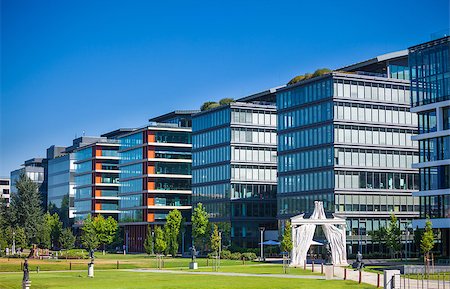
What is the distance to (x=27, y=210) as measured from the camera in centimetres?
12888

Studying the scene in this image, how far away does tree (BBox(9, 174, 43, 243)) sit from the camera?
128 metres

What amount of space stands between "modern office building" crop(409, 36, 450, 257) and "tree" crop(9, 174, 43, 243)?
209 feet

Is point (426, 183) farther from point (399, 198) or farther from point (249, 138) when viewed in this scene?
point (249, 138)

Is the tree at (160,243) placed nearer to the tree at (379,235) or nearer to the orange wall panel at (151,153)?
the tree at (379,235)

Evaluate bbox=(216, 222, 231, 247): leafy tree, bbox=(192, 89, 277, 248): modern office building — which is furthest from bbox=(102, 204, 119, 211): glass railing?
bbox=(216, 222, 231, 247): leafy tree

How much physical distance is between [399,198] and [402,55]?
2254cm

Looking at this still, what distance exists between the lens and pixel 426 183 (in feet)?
319

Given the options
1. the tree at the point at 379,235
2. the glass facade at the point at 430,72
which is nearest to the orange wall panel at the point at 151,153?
the tree at the point at 379,235

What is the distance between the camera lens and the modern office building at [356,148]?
4631 inches

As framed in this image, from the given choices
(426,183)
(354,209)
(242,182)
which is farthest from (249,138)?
(426,183)

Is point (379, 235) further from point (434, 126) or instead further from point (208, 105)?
point (208, 105)

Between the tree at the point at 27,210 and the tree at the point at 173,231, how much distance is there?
22.3 meters

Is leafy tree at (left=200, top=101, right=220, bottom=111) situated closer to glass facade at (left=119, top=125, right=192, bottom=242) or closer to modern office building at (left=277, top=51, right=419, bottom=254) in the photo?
glass facade at (left=119, top=125, right=192, bottom=242)

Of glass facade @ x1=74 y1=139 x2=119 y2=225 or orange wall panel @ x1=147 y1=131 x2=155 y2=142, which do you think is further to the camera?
glass facade @ x1=74 y1=139 x2=119 y2=225
